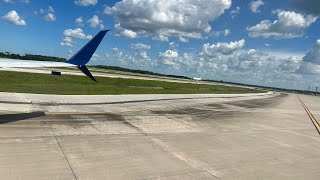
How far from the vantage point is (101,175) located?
11141 millimetres

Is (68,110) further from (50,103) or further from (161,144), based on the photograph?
(161,144)

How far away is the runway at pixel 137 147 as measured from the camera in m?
11.8

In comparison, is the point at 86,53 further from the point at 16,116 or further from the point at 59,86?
the point at 59,86

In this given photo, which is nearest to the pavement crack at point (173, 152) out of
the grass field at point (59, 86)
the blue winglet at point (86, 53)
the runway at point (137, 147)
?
the runway at point (137, 147)

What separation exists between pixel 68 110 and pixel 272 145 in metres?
14.0

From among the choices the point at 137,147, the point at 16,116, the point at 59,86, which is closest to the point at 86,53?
the point at 137,147

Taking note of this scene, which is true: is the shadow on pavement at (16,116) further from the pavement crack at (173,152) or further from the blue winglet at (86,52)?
the pavement crack at (173,152)

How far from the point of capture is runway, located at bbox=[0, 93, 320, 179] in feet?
38.7

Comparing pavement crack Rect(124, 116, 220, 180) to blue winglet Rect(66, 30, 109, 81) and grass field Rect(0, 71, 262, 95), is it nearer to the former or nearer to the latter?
blue winglet Rect(66, 30, 109, 81)

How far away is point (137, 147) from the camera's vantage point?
1529 cm

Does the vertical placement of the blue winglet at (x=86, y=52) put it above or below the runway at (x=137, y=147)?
above

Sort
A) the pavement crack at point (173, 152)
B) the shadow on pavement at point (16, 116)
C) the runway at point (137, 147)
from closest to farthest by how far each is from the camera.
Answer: the runway at point (137, 147) < the pavement crack at point (173, 152) < the shadow on pavement at point (16, 116)

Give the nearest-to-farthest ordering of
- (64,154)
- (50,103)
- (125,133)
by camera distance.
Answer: (64,154)
(125,133)
(50,103)

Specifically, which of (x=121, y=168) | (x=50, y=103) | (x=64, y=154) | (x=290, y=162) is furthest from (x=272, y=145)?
(x=50, y=103)
